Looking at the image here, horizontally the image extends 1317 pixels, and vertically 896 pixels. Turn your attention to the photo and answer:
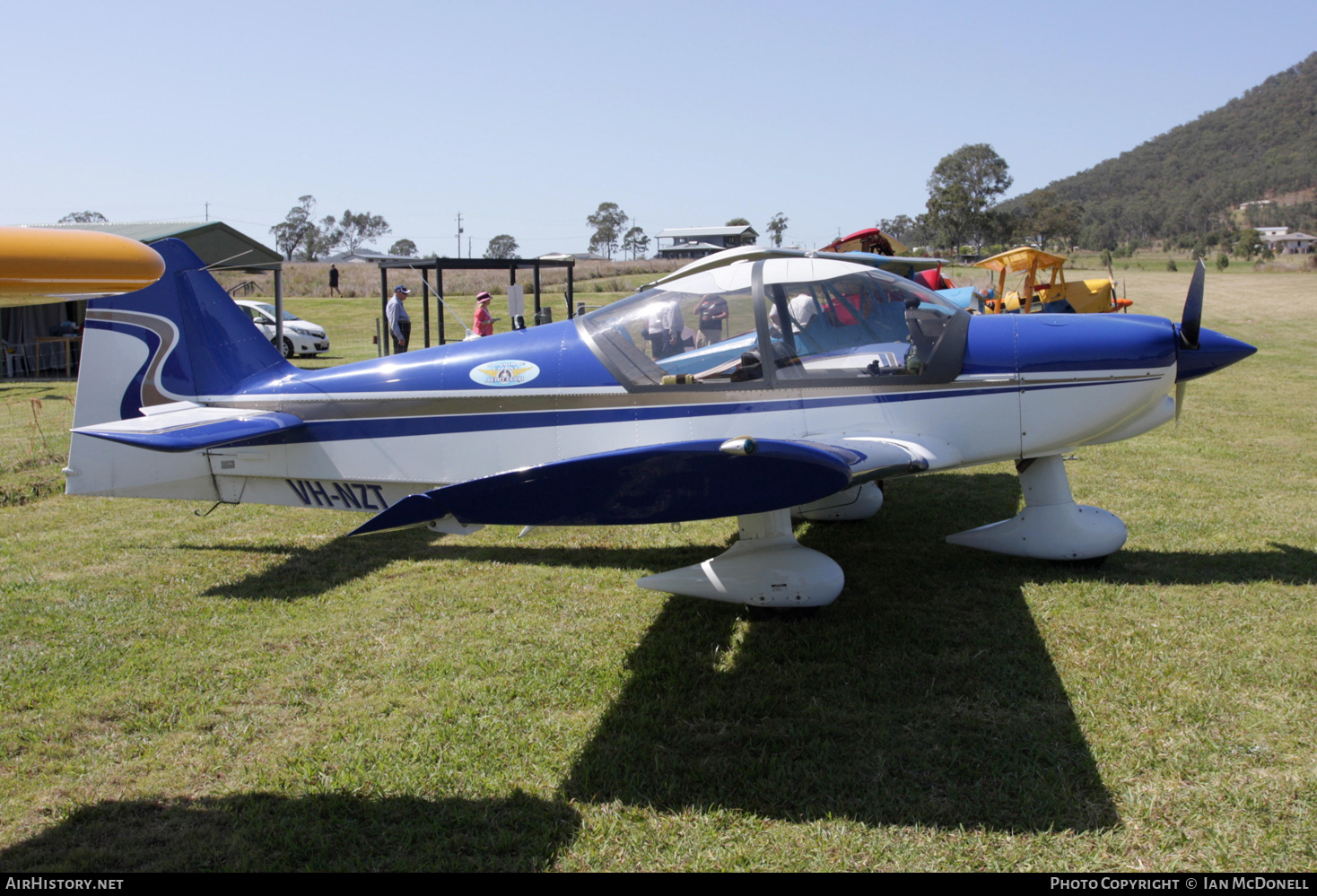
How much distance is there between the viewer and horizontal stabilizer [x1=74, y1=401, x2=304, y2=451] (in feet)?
15.0

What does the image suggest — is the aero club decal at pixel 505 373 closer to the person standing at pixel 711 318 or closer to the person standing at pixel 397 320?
the person standing at pixel 711 318

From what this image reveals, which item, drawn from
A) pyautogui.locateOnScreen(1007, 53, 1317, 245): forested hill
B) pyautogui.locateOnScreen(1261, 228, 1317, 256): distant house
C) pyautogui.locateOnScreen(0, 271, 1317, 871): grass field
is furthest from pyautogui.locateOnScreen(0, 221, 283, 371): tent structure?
pyautogui.locateOnScreen(1261, 228, 1317, 256): distant house

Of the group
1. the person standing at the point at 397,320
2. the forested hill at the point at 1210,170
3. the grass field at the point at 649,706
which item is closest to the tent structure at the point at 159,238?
the person standing at the point at 397,320

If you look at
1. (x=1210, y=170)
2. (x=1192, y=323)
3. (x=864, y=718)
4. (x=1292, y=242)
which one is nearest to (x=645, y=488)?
(x=864, y=718)

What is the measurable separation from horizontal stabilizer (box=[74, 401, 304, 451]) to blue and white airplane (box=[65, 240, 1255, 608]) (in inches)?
0.7

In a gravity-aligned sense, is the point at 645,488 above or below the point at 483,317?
below

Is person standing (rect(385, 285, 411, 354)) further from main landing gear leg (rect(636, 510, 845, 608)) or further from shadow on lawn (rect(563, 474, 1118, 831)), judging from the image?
main landing gear leg (rect(636, 510, 845, 608))

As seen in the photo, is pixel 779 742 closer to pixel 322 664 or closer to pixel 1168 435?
pixel 322 664

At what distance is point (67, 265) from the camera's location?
2389 mm

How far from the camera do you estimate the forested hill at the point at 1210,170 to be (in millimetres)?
122062

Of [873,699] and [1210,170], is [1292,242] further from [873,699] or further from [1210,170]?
[873,699]

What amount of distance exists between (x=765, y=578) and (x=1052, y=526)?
6.89 ft

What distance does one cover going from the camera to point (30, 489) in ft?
26.0

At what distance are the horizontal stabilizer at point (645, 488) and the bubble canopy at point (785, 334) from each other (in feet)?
4.69
